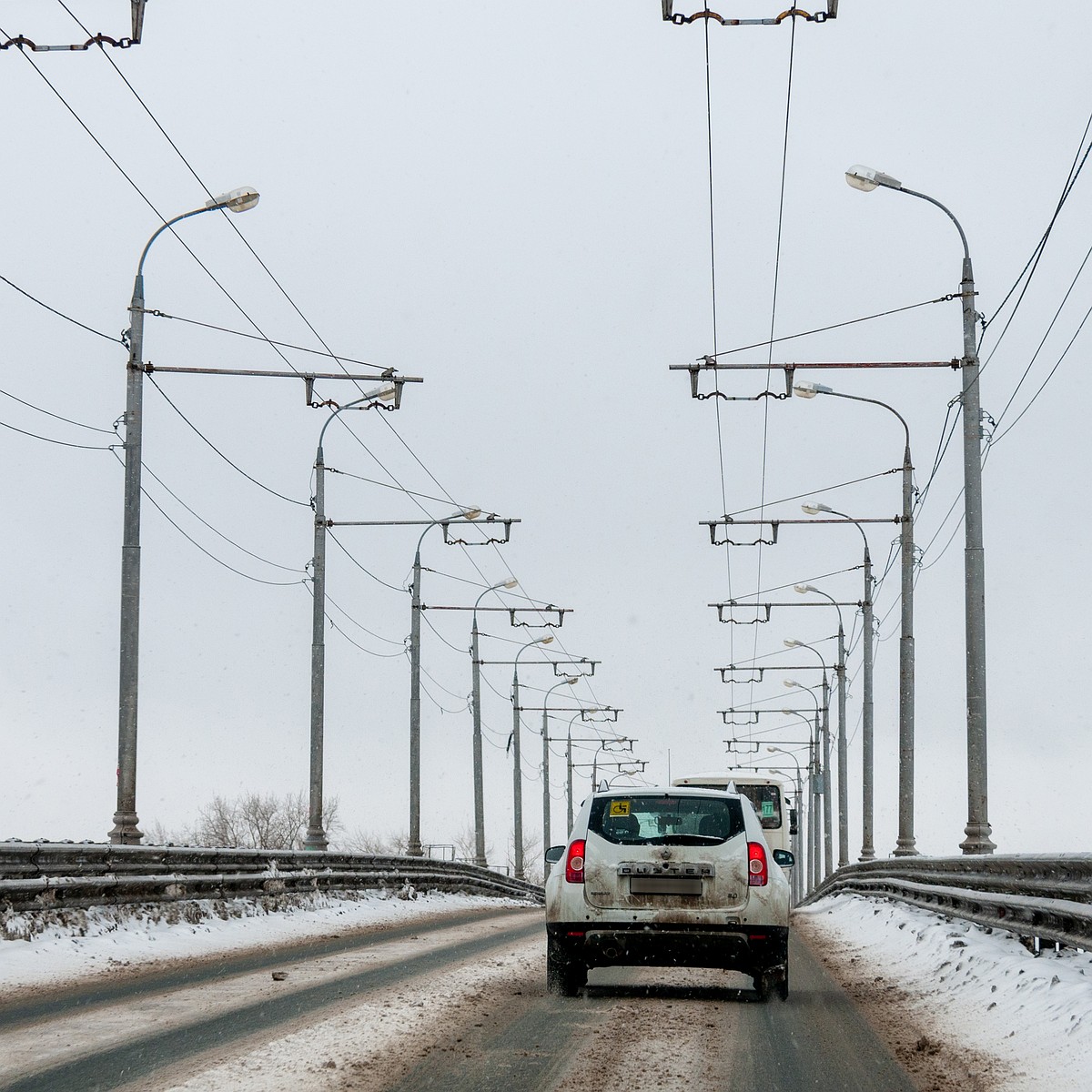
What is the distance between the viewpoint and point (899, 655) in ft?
97.6

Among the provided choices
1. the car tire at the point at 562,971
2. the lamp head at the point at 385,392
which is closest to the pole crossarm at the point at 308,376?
the lamp head at the point at 385,392

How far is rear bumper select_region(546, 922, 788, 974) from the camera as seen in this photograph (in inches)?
478

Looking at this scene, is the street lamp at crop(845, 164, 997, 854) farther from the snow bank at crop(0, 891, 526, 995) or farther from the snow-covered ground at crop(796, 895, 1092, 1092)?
the snow bank at crop(0, 891, 526, 995)

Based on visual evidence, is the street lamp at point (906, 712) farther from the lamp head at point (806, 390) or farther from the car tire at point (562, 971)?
the car tire at point (562, 971)

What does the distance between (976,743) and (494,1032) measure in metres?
11.4

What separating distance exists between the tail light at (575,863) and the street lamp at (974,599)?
8.38 m

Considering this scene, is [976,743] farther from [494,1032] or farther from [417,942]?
A: [494,1032]

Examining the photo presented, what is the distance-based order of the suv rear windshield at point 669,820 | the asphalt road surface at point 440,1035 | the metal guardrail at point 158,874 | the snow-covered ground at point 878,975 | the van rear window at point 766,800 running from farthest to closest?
the van rear window at point 766,800 < the metal guardrail at point 158,874 < the suv rear windshield at point 669,820 < the snow-covered ground at point 878,975 < the asphalt road surface at point 440,1035

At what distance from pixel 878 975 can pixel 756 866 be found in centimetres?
368

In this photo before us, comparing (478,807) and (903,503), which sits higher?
(903,503)

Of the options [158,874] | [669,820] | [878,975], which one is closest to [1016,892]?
[878,975]

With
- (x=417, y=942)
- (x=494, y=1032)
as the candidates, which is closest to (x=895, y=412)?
(x=417, y=942)

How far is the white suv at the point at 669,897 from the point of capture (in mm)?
12180

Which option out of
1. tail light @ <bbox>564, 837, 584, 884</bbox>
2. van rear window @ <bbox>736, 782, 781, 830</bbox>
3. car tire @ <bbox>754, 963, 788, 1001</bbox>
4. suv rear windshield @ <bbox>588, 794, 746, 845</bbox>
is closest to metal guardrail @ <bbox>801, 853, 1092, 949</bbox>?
car tire @ <bbox>754, 963, 788, 1001</bbox>
